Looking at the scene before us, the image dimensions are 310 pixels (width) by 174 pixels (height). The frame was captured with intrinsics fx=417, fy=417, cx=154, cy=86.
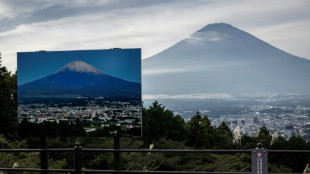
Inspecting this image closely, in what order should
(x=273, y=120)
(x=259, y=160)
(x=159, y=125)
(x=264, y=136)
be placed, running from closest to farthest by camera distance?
(x=259, y=160)
(x=159, y=125)
(x=264, y=136)
(x=273, y=120)

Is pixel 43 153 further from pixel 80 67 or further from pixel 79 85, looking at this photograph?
pixel 79 85

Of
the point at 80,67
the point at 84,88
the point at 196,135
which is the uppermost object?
the point at 80,67

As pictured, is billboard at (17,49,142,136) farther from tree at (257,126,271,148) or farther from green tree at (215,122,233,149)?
tree at (257,126,271,148)

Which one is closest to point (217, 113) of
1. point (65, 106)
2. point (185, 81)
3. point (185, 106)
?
point (185, 106)

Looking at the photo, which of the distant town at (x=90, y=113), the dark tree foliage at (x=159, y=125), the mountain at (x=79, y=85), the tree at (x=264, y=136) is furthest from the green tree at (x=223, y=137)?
the mountain at (x=79, y=85)

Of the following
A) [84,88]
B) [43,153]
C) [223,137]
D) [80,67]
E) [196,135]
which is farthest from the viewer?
[223,137]

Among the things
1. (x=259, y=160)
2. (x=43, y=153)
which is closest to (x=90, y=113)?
(x=43, y=153)

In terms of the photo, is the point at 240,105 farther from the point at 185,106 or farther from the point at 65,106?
the point at 65,106
